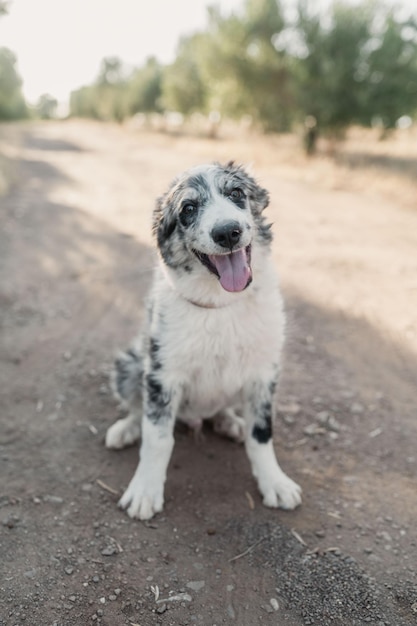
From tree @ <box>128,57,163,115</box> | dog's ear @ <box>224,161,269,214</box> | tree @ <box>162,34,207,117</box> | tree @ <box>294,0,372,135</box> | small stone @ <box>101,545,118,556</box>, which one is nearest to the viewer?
small stone @ <box>101,545,118,556</box>

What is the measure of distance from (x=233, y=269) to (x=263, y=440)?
1.11m

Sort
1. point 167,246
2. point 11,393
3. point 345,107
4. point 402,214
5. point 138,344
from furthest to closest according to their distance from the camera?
point 345,107 < point 402,214 < point 11,393 < point 138,344 < point 167,246

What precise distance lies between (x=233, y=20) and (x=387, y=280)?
57.1 ft

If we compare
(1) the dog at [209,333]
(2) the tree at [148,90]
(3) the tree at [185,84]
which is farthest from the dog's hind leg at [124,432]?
(2) the tree at [148,90]

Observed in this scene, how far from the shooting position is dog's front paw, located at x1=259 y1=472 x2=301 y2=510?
10.6 ft

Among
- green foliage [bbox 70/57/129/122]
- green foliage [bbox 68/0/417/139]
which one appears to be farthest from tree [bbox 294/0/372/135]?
green foliage [bbox 70/57/129/122]

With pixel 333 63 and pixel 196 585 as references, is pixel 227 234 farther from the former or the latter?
pixel 333 63

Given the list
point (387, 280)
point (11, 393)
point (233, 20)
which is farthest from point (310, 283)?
point (233, 20)

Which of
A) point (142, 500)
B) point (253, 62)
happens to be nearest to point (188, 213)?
point (142, 500)

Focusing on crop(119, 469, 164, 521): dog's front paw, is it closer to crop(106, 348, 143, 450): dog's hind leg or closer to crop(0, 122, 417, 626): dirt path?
crop(0, 122, 417, 626): dirt path

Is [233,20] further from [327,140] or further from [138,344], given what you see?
[138,344]

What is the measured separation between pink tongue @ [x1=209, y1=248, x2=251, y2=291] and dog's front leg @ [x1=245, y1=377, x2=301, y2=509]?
70cm

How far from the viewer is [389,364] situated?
16.4 ft

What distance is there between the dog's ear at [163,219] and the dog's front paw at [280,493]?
1.62 metres
